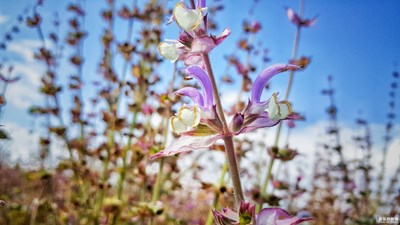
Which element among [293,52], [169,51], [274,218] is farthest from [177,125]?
[293,52]

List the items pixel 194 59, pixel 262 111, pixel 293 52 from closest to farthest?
pixel 262 111 → pixel 194 59 → pixel 293 52

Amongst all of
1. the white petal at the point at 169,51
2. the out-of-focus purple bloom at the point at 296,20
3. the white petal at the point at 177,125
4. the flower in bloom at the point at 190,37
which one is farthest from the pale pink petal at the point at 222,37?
the out-of-focus purple bloom at the point at 296,20

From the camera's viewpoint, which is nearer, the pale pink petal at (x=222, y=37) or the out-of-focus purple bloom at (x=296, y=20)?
the pale pink petal at (x=222, y=37)

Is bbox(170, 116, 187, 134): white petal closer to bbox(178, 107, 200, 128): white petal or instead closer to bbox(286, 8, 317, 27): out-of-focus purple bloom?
bbox(178, 107, 200, 128): white petal

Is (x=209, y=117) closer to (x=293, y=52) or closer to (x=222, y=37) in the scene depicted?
(x=222, y=37)

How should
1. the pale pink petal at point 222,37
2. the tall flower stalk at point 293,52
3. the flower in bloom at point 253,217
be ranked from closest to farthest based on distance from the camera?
the flower in bloom at point 253,217 → the pale pink petal at point 222,37 → the tall flower stalk at point 293,52

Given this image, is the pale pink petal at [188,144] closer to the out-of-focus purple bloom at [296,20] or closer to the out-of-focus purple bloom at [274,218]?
the out-of-focus purple bloom at [274,218]
